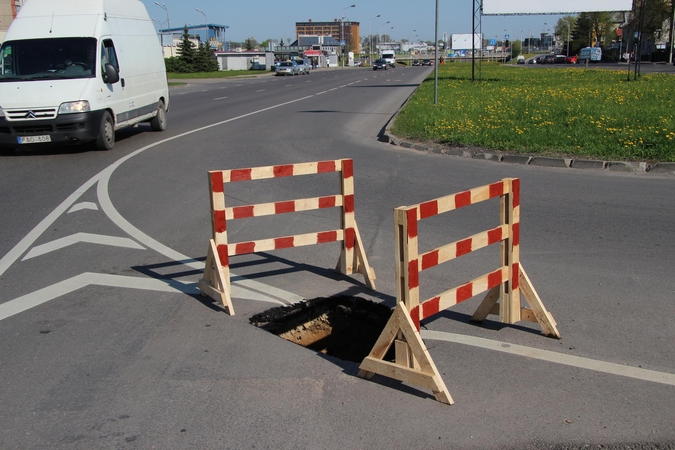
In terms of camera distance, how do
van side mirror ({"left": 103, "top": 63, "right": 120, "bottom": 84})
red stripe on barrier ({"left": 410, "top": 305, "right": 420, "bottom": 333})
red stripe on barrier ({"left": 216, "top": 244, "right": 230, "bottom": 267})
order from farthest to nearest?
1. van side mirror ({"left": 103, "top": 63, "right": 120, "bottom": 84})
2. red stripe on barrier ({"left": 216, "top": 244, "right": 230, "bottom": 267})
3. red stripe on barrier ({"left": 410, "top": 305, "right": 420, "bottom": 333})

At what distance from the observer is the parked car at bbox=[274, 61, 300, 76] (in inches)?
2768

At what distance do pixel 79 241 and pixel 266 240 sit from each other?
2822 mm

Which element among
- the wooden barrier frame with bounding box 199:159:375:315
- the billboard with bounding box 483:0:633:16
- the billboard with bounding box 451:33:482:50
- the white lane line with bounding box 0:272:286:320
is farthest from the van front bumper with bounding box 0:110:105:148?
the billboard with bounding box 451:33:482:50

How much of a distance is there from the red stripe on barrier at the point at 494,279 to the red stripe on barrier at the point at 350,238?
1.65 metres

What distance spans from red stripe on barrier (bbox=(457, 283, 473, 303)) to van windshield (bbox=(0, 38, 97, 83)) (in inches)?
440

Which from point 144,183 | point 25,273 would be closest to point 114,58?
point 144,183

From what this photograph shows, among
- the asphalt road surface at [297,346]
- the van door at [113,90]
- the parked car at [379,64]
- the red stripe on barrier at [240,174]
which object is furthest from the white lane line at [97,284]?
the parked car at [379,64]

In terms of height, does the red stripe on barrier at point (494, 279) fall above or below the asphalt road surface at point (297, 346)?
above

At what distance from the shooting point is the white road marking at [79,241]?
7.25 meters

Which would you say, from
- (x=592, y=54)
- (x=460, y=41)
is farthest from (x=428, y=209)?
(x=460, y=41)

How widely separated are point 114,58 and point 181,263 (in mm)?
9145

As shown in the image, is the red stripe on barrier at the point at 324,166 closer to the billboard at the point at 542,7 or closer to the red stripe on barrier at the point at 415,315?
the red stripe on barrier at the point at 415,315

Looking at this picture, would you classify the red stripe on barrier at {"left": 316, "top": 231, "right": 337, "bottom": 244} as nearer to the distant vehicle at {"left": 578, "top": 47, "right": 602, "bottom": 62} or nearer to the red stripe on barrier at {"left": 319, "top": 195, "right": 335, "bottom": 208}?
the red stripe on barrier at {"left": 319, "top": 195, "right": 335, "bottom": 208}

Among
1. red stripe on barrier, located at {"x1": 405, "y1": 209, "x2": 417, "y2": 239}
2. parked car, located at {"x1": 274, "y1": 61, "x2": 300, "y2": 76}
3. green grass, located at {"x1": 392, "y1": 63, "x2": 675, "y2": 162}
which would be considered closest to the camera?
red stripe on barrier, located at {"x1": 405, "y1": 209, "x2": 417, "y2": 239}
